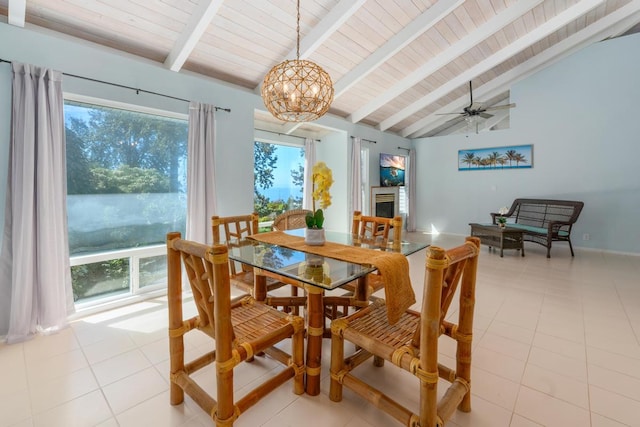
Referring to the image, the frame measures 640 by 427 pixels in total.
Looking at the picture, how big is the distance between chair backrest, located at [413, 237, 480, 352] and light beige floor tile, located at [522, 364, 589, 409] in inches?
27.9

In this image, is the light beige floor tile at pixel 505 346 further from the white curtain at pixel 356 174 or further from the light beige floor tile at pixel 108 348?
the white curtain at pixel 356 174

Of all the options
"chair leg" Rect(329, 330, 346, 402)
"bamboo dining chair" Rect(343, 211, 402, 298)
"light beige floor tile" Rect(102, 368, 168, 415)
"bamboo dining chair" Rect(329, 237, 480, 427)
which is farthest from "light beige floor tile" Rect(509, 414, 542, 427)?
"light beige floor tile" Rect(102, 368, 168, 415)

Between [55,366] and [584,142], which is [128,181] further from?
[584,142]

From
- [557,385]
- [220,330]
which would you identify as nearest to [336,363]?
[220,330]

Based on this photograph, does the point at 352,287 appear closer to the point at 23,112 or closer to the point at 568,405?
the point at 568,405

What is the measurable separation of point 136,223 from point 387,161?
507 centimetres

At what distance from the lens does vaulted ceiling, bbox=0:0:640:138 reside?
8.09ft

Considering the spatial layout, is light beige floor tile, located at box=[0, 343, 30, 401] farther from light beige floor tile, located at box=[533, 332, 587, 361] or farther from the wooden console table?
the wooden console table

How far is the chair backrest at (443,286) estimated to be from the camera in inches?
43.0

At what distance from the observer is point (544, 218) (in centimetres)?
538

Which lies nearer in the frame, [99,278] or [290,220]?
[99,278]

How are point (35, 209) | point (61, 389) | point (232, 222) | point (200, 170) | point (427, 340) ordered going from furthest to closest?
point (200, 170) < point (232, 222) < point (35, 209) < point (61, 389) < point (427, 340)

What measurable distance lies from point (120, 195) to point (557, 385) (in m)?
3.75

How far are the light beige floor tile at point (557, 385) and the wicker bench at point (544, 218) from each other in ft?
12.0
